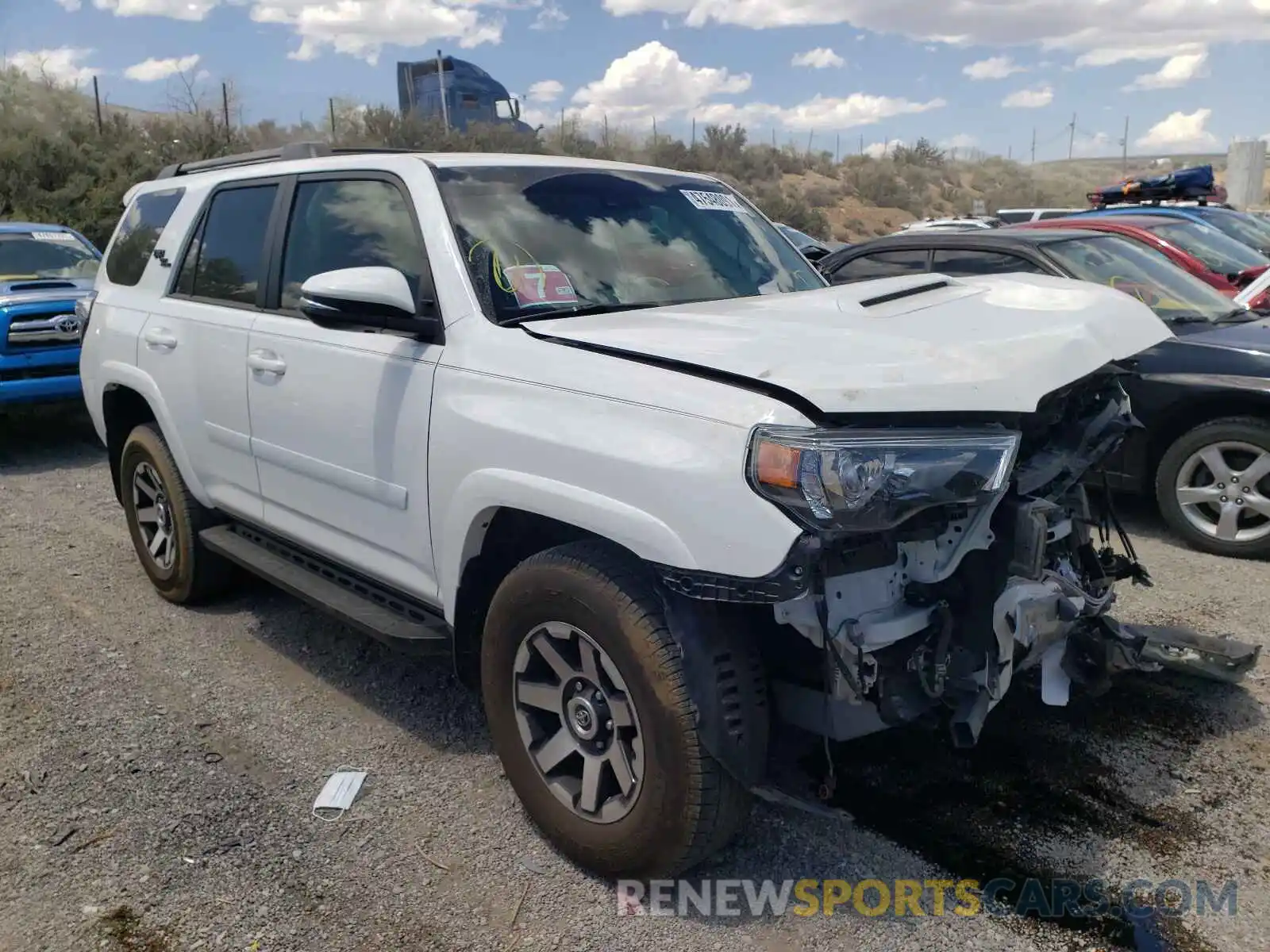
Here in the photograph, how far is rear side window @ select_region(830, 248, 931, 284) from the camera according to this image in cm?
686

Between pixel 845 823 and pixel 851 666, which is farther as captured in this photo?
pixel 845 823

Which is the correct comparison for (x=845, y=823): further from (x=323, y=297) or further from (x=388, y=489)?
(x=323, y=297)

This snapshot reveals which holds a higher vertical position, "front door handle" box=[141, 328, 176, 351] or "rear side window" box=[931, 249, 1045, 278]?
"rear side window" box=[931, 249, 1045, 278]

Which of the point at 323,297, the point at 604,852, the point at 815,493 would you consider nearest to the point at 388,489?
the point at 323,297

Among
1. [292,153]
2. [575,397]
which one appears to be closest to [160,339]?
[292,153]

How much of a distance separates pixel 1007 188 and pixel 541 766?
166 feet

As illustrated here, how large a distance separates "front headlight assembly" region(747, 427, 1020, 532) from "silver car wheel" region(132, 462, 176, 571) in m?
3.73

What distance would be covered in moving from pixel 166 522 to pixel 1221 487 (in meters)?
5.44

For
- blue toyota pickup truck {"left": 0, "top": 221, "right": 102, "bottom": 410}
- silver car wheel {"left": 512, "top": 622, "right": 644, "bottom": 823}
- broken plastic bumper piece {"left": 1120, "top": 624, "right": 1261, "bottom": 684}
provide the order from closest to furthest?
silver car wheel {"left": 512, "top": 622, "right": 644, "bottom": 823} → broken plastic bumper piece {"left": 1120, "top": 624, "right": 1261, "bottom": 684} → blue toyota pickup truck {"left": 0, "top": 221, "right": 102, "bottom": 410}

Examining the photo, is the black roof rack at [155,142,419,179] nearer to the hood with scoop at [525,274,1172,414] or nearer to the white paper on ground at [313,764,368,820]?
the hood with scoop at [525,274,1172,414]

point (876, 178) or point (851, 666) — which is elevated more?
point (876, 178)

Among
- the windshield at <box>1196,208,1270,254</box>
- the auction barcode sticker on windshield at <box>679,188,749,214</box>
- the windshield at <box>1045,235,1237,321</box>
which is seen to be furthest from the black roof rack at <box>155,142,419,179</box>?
the windshield at <box>1196,208,1270,254</box>

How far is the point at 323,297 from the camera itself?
3.21 m

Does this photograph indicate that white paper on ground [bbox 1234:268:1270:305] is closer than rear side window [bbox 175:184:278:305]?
No
